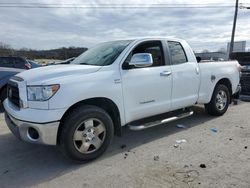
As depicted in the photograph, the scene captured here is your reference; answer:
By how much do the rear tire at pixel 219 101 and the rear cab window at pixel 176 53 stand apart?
4.57 ft

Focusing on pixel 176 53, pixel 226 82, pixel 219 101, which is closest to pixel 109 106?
pixel 176 53

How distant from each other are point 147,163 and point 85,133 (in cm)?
103

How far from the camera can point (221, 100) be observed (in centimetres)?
627

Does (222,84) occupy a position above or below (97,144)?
above

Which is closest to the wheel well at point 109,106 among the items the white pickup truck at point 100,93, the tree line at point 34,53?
the white pickup truck at point 100,93

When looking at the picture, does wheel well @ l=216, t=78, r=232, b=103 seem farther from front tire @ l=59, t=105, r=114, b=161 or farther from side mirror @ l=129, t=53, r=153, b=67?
front tire @ l=59, t=105, r=114, b=161

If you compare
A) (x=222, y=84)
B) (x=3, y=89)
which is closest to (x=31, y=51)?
(x=3, y=89)

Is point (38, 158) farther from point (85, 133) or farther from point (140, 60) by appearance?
point (140, 60)

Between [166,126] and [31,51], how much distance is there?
36.7 m

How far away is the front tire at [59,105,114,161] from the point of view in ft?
11.7

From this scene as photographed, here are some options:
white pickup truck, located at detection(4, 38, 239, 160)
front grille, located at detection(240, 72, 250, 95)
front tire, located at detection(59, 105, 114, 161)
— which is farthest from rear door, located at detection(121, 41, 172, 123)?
front grille, located at detection(240, 72, 250, 95)

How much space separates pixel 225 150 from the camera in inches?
165

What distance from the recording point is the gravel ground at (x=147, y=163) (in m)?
3.26

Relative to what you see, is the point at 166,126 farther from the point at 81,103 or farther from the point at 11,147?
the point at 11,147
